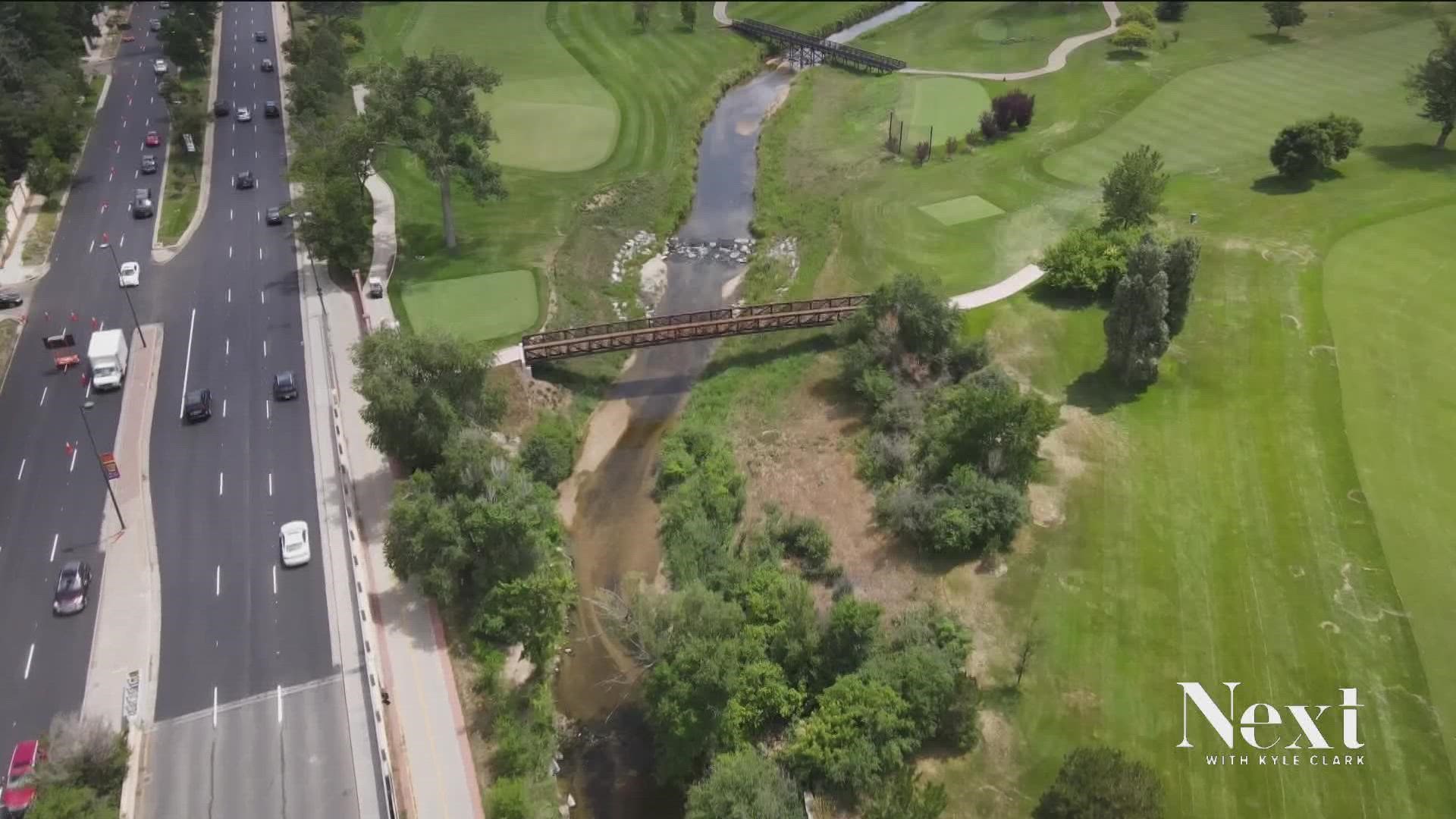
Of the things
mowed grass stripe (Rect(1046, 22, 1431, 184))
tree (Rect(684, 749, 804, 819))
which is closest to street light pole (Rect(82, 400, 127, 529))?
tree (Rect(684, 749, 804, 819))

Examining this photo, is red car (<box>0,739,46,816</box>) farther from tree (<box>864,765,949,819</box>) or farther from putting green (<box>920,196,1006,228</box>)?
putting green (<box>920,196,1006,228</box>)

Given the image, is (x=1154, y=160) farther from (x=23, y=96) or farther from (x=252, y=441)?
(x=23, y=96)

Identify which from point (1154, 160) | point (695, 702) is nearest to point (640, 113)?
point (1154, 160)

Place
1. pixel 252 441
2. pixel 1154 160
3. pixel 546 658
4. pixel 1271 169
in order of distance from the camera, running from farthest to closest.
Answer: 1. pixel 1271 169
2. pixel 1154 160
3. pixel 252 441
4. pixel 546 658

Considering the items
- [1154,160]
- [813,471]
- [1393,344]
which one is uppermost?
[1154,160]

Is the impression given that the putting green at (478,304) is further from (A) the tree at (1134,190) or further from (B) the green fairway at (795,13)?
(B) the green fairway at (795,13)

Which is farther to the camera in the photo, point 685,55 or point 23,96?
point 685,55

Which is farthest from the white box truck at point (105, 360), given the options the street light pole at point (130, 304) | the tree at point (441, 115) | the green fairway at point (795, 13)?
the green fairway at point (795, 13)
